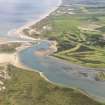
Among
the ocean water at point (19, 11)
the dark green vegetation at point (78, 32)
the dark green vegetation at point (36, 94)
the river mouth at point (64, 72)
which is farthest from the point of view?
the ocean water at point (19, 11)

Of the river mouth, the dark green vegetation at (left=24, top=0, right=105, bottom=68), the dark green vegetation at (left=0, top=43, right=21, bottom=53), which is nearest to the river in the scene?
the river mouth

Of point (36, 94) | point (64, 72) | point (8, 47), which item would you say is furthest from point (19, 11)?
point (36, 94)

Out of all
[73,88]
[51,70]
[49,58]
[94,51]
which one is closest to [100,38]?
[94,51]

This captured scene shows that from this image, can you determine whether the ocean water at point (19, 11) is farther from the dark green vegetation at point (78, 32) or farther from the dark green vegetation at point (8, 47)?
→ the dark green vegetation at point (8, 47)

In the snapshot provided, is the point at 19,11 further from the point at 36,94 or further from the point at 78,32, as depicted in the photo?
the point at 36,94

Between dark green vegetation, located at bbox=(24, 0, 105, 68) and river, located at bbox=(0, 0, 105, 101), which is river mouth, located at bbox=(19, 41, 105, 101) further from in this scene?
dark green vegetation, located at bbox=(24, 0, 105, 68)

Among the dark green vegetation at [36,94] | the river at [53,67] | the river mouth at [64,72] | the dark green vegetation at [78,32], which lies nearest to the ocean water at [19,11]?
the river at [53,67]
